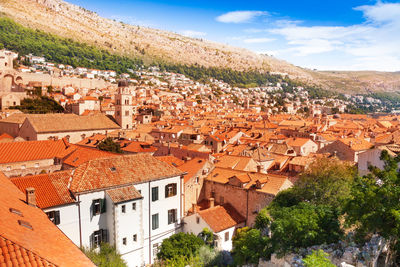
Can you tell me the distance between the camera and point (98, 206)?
25531mm

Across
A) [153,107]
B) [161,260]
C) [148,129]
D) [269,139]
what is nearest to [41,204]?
[161,260]

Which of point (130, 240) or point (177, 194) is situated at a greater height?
point (177, 194)

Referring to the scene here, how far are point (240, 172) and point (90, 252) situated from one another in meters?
17.8

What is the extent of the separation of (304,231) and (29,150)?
4079cm

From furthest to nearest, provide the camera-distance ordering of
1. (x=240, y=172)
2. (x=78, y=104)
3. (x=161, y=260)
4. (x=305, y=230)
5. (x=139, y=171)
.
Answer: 1. (x=78, y=104)
2. (x=240, y=172)
3. (x=139, y=171)
4. (x=161, y=260)
5. (x=305, y=230)

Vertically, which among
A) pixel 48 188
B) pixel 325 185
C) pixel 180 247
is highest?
pixel 48 188

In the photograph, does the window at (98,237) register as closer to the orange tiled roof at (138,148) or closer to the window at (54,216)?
the window at (54,216)

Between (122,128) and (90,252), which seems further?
(122,128)

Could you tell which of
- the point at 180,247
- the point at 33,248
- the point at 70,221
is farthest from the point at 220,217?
the point at 33,248

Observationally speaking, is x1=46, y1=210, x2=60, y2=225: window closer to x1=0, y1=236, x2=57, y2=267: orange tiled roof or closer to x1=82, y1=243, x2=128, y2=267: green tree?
x1=82, y1=243, x2=128, y2=267: green tree

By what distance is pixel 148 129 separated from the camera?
262ft

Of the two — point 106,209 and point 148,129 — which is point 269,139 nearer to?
point 148,129

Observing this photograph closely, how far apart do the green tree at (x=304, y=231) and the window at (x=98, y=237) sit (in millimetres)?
13797

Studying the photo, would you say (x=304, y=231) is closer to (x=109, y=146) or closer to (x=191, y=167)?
(x=191, y=167)
